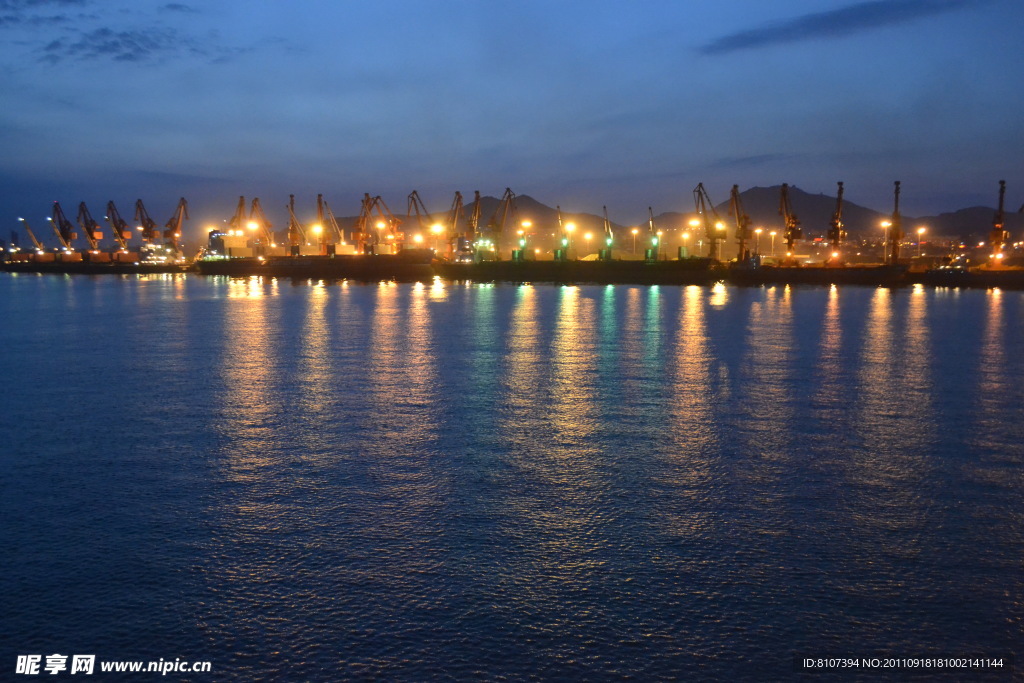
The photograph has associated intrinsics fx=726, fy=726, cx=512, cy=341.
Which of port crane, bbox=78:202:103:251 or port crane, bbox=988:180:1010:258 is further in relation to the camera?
port crane, bbox=78:202:103:251

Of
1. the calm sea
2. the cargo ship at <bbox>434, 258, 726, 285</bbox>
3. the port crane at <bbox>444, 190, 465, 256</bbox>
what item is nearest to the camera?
the calm sea

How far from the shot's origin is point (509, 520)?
18.9 feet

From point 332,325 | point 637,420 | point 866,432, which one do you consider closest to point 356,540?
point 637,420

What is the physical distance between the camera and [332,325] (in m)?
23.0

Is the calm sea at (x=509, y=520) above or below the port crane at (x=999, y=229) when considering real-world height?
below

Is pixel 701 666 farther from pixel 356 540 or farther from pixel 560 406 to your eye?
pixel 560 406

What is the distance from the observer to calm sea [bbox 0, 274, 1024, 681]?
4070 millimetres

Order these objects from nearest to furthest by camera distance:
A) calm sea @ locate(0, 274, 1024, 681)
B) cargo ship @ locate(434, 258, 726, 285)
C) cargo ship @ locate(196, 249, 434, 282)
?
calm sea @ locate(0, 274, 1024, 681)
cargo ship @ locate(434, 258, 726, 285)
cargo ship @ locate(196, 249, 434, 282)

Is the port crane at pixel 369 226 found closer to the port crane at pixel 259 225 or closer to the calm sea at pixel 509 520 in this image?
the port crane at pixel 259 225

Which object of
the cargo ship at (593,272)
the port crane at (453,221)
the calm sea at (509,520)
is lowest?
the calm sea at (509,520)

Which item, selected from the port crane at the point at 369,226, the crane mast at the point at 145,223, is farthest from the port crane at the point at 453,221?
the crane mast at the point at 145,223

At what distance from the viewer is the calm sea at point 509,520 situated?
4070 millimetres

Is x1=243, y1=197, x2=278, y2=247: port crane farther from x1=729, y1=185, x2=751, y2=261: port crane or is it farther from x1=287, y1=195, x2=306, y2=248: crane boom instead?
x1=729, y1=185, x2=751, y2=261: port crane

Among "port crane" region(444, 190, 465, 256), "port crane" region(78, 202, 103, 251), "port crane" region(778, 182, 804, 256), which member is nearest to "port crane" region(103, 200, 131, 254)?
"port crane" region(78, 202, 103, 251)
